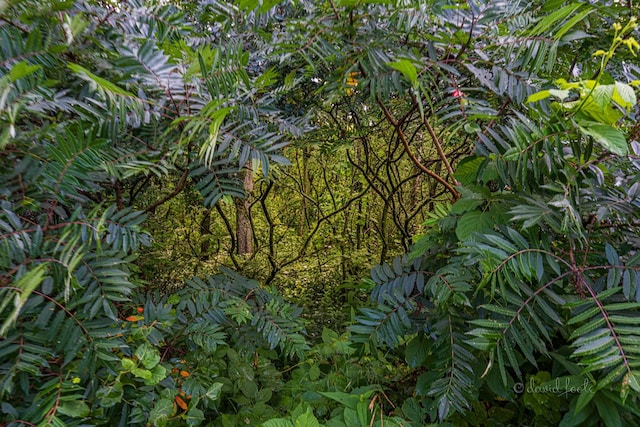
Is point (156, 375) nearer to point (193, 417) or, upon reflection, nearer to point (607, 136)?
point (193, 417)

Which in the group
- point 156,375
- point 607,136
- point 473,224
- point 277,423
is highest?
point 607,136

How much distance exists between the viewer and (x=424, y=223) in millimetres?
952

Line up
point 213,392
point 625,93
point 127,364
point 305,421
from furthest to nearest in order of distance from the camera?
point 213,392
point 305,421
point 127,364
point 625,93

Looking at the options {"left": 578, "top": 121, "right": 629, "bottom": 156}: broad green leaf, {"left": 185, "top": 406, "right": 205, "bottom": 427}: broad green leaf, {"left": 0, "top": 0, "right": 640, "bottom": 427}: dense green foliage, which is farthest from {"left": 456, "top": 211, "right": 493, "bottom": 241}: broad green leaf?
{"left": 185, "top": 406, "right": 205, "bottom": 427}: broad green leaf

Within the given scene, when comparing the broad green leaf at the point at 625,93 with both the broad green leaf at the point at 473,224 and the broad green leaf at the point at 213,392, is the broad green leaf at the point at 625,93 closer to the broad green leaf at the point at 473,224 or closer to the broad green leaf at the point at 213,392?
the broad green leaf at the point at 473,224

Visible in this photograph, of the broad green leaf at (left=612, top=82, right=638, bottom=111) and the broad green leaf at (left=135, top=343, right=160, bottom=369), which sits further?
the broad green leaf at (left=135, top=343, right=160, bottom=369)

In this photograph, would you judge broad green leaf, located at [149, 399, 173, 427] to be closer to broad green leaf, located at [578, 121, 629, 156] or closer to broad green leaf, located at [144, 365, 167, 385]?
broad green leaf, located at [144, 365, 167, 385]

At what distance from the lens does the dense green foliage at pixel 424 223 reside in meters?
0.64

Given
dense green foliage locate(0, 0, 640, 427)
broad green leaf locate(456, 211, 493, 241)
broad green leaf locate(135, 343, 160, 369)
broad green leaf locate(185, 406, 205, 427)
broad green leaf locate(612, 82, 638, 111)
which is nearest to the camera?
broad green leaf locate(612, 82, 638, 111)

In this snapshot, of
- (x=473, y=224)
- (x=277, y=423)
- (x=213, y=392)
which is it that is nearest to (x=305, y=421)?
(x=277, y=423)

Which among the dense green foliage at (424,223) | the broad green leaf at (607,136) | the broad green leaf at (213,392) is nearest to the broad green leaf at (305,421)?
the dense green foliage at (424,223)

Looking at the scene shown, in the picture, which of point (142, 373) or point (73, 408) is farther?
point (142, 373)

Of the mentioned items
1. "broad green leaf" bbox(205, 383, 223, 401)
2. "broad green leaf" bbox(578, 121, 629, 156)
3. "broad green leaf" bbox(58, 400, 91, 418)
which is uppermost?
"broad green leaf" bbox(578, 121, 629, 156)

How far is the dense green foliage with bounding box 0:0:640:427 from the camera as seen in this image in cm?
64
